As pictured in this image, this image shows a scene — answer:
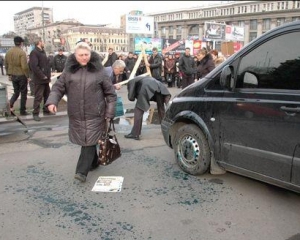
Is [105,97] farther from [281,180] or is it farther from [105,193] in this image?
[281,180]

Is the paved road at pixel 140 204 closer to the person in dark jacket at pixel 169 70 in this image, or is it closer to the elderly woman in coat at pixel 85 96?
the elderly woman in coat at pixel 85 96

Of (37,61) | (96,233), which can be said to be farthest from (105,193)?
(37,61)

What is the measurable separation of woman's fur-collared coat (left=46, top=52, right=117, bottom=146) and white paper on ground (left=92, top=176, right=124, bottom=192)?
487mm

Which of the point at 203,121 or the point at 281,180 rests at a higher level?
the point at 203,121

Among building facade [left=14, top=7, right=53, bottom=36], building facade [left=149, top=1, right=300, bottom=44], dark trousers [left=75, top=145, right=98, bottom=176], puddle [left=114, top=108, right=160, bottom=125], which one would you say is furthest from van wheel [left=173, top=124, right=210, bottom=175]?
building facade [left=149, top=1, right=300, bottom=44]

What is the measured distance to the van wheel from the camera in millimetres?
4203

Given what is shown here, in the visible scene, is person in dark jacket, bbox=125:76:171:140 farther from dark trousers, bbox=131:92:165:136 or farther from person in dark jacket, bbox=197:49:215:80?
person in dark jacket, bbox=197:49:215:80

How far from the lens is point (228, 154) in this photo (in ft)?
12.6

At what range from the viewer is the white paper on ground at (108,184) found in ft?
13.4

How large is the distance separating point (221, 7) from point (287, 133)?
115 metres

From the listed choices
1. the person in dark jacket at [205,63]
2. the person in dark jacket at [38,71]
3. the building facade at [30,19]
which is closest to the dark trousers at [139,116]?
the person in dark jacket at [205,63]

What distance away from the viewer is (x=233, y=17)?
10556cm

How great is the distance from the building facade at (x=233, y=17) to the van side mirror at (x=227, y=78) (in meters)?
89.0

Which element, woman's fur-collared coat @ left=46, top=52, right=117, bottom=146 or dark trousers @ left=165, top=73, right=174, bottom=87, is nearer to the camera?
woman's fur-collared coat @ left=46, top=52, right=117, bottom=146
